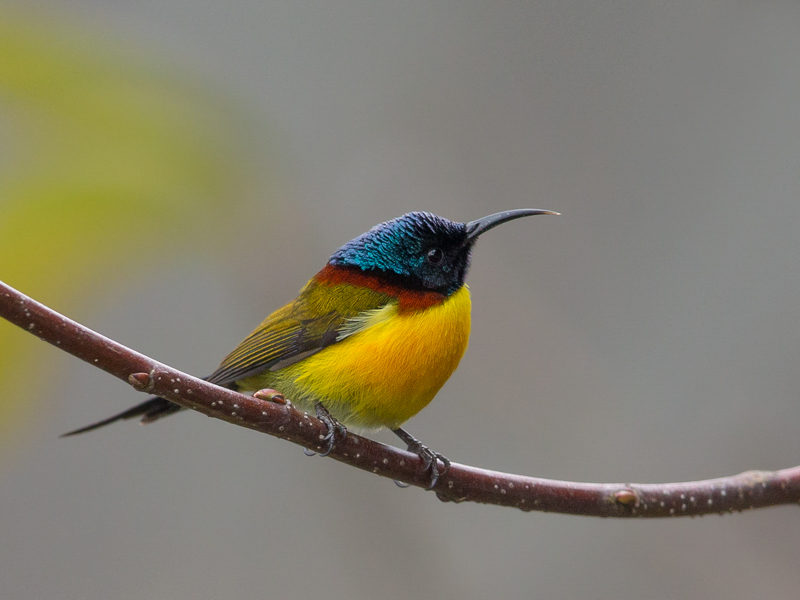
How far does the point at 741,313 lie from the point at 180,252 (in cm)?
350

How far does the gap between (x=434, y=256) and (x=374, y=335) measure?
0.49 m

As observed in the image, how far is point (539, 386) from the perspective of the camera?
11.8ft

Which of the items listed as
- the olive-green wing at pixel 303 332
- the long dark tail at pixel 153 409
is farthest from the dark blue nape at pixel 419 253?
the long dark tail at pixel 153 409

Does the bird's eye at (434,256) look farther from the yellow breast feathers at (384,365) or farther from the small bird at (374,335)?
the yellow breast feathers at (384,365)

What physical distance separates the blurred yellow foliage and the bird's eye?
1143 mm

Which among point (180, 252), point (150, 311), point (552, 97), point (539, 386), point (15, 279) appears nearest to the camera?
point (15, 279)

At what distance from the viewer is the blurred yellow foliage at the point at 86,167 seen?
1.83 meters

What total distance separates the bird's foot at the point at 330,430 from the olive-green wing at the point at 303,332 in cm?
26

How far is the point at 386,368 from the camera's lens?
2969 mm

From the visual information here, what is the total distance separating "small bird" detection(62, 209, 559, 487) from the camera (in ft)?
9.79

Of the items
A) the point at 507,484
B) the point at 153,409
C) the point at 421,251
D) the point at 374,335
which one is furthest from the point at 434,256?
the point at 153,409

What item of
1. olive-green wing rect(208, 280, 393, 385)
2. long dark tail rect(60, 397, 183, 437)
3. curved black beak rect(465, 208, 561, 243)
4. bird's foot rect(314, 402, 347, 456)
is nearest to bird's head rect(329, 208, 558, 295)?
curved black beak rect(465, 208, 561, 243)

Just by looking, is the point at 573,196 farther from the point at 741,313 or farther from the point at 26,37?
the point at 26,37

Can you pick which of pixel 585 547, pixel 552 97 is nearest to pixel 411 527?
pixel 585 547
